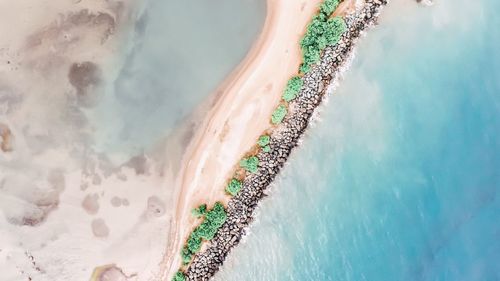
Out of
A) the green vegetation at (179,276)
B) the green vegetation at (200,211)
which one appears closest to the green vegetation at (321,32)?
the green vegetation at (200,211)

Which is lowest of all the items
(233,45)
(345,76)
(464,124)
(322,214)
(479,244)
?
(479,244)

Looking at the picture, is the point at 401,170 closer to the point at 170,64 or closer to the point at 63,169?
the point at 170,64

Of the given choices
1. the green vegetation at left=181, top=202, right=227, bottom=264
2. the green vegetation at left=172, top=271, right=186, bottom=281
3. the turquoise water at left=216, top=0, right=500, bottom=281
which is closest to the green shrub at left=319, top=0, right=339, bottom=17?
the turquoise water at left=216, top=0, right=500, bottom=281

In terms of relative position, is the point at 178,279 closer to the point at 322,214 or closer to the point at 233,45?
the point at 322,214

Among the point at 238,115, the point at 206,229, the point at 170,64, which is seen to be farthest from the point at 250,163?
the point at 170,64

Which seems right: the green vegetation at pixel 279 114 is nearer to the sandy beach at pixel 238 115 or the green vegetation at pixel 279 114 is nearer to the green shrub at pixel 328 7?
the sandy beach at pixel 238 115

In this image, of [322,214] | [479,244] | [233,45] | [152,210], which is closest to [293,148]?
[322,214]
